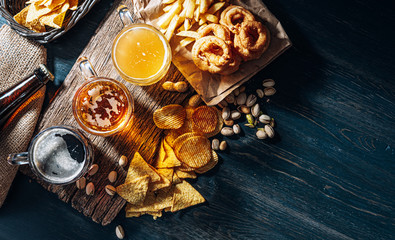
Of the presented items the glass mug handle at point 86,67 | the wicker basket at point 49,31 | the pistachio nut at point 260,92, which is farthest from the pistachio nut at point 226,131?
the wicker basket at point 49,31

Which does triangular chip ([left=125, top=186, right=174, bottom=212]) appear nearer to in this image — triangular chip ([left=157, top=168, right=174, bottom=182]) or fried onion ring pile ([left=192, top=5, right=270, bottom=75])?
triangular chip ([left=157, top=168, right=174, bottom=182])

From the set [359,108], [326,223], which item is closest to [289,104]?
[359,108]

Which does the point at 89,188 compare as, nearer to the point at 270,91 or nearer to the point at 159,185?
the point at 159,185

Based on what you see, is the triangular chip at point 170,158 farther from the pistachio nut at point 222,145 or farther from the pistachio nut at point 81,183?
the pistachio nut at point 81,183

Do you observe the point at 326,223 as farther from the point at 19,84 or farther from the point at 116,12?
the point at 19,84

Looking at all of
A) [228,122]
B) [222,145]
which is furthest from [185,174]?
[228,122]
